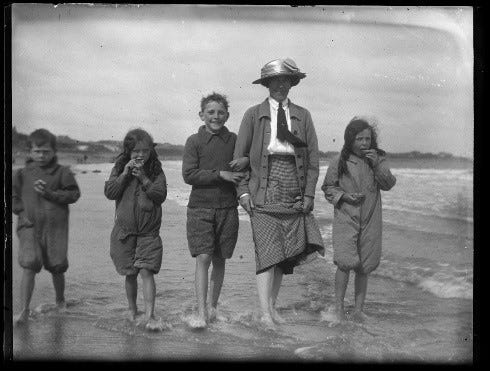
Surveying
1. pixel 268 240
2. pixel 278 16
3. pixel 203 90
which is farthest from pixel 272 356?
pixel 278 16

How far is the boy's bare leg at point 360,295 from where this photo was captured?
244 inches

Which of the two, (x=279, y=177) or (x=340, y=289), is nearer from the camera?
(x=279, y=177)

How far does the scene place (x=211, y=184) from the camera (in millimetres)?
6066

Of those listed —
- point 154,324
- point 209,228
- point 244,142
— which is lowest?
point 154,324

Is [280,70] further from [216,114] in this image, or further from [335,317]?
[335,317]

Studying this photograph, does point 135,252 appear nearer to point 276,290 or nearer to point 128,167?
point 128,167

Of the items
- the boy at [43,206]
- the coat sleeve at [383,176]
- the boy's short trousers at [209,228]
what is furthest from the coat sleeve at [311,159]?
the boy at [43,206]

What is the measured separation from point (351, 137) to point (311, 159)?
283 mm

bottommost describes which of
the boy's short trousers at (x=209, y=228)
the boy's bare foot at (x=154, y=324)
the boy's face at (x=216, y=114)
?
the boy's bare foot at (x=154, y=324)

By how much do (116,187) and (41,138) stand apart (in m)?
0.54

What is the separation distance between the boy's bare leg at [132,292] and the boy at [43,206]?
1.33ft

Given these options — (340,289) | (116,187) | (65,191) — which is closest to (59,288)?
(65,191)

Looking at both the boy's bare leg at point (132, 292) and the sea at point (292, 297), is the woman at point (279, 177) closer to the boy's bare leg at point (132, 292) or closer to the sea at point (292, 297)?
the sea at point (292, 297)

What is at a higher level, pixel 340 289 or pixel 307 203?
pixel 307 203
